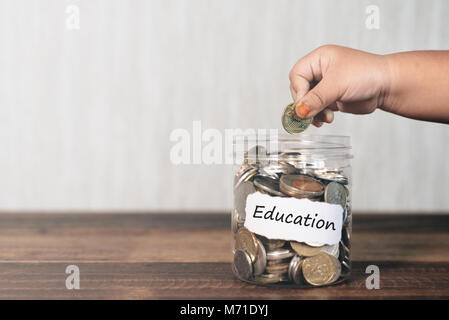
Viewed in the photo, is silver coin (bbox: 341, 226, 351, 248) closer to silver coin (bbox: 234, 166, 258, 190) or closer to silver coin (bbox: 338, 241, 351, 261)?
silver coin (bbox: 338, 241, 351, 261)

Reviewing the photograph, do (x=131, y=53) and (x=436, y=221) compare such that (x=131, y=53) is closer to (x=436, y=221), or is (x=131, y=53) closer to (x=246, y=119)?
(x=246, y=119)

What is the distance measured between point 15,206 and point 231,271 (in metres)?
0.88

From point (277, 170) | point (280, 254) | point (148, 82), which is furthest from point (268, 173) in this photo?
point (148, 82)

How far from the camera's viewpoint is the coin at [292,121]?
750 mm

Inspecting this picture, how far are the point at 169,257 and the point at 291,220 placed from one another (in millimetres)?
309

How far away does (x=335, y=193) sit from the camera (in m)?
0.70

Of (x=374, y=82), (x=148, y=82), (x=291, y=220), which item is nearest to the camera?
(x=291, y=220)

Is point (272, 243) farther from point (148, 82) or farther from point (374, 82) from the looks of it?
point (148, 82)

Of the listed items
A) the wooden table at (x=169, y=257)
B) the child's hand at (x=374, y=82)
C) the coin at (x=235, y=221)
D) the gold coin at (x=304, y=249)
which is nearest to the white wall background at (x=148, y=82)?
the wooden table at (x=169, y=257)

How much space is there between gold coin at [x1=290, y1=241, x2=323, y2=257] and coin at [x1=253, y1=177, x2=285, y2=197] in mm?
74

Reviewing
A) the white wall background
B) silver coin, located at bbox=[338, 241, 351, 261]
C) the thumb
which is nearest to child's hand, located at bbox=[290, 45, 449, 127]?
the thumb

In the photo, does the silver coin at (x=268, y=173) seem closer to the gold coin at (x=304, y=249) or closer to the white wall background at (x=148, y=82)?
the gold coin at (x=304, y=249)
